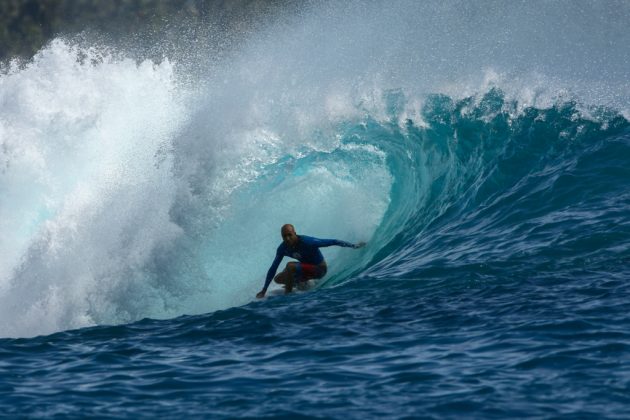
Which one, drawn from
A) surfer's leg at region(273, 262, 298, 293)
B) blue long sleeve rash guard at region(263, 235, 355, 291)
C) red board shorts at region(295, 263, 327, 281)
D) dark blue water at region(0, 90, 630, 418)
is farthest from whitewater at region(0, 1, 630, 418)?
surfer's leg at region(273, 262, 298, 293)

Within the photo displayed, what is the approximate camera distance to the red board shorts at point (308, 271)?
15.7m

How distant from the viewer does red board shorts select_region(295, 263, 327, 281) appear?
15.7 meters

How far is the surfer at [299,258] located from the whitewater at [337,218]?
1.26 feet

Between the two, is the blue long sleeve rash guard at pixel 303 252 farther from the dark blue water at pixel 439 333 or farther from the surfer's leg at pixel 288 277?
the dark blue water at pixel 439 333

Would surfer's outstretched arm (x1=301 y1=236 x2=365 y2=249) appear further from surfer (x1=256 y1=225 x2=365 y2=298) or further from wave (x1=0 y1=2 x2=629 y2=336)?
wave (x1=0 y1=2 x2=629 y2=336)

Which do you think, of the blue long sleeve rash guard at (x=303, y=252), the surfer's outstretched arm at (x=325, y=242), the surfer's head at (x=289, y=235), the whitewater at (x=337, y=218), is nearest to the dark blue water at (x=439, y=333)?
the whitewater at (x=337, y=218)

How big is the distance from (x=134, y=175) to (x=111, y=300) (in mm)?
3185

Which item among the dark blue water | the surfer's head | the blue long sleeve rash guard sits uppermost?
the surfer's head

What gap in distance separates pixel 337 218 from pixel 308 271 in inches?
104

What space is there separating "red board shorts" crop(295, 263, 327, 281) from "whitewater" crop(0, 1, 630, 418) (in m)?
0.27

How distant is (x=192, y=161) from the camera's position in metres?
18.3

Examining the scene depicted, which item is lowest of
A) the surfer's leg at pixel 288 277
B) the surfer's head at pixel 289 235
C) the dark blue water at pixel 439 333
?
the dark blue water at pixel 439 333

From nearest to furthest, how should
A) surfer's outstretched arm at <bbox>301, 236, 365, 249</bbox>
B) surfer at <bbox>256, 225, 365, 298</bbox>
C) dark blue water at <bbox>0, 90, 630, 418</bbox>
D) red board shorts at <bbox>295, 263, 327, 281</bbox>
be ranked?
dark blue water at <bbox>0, 90, 630, 418</bbox> < surfer's outstretched arm at <bbox>301, 236, 365, 249</bbox> < surfer at <bbox>256, 225, 365, 298</bbox> < red board shorts at <bbox>295, 263, 327, 281</bbox>

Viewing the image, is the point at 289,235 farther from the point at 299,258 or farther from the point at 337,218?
the point at 337,218
